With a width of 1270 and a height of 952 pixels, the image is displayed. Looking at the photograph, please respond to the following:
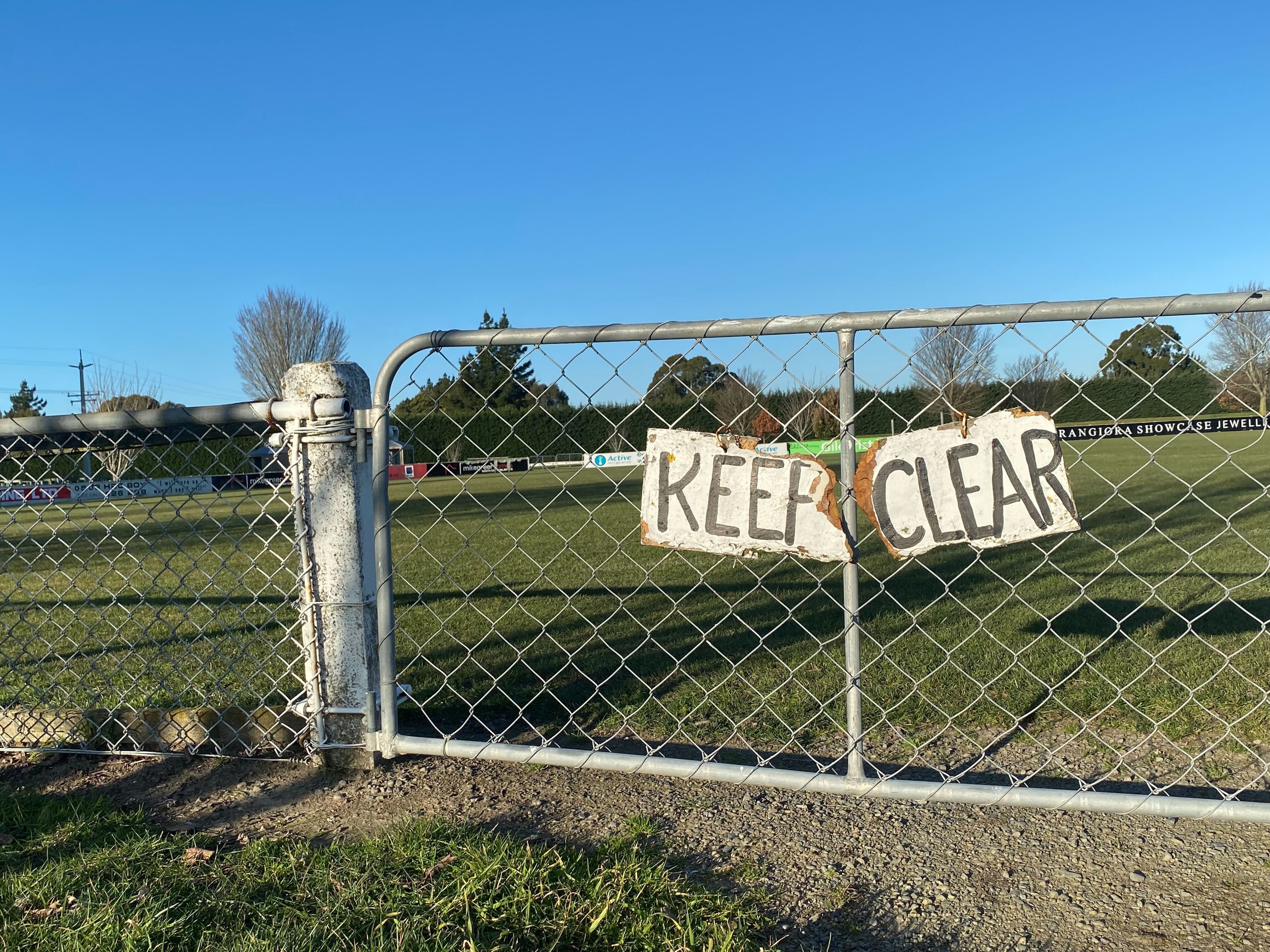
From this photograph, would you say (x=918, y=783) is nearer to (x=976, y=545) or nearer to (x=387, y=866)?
(x=976, y=545)

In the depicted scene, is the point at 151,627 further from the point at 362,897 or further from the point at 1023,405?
the point at 1023,405

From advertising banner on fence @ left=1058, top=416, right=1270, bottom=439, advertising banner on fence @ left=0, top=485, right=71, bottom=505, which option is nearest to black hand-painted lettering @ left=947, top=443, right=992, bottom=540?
advertising banner on fence @ left=1058, top=416, right=1270, bottom=439

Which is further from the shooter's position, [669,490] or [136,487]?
[136,487]

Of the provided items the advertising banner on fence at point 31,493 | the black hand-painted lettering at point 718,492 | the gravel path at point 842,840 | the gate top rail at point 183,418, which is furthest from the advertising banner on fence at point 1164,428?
the advertising banner on fence at point 31,493

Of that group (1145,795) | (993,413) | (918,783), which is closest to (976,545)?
(993,413)

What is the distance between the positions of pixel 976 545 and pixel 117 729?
3073 mm

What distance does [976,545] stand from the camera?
7.57 ft

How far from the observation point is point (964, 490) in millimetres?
2326

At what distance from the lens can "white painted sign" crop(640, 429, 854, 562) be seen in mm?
2393

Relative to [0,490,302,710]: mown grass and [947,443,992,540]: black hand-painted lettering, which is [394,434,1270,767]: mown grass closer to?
→ [947,443,992,540]: black hand-painted lettering

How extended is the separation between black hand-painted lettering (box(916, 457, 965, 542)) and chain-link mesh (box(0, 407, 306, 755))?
1854 millimetres

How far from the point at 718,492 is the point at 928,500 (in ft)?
1.89

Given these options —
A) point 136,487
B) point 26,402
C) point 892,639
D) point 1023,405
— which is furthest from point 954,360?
point 26,402

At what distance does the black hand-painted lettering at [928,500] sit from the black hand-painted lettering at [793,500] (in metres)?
0.29
